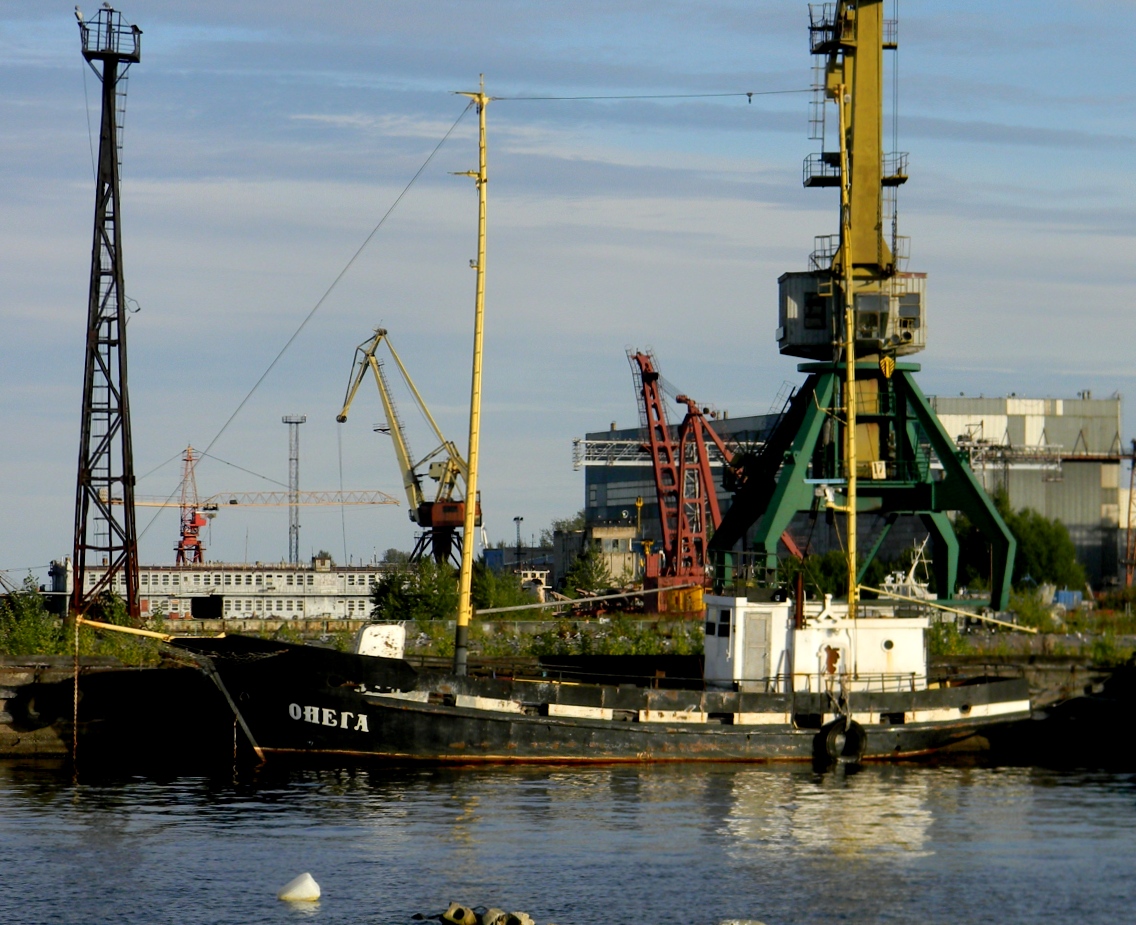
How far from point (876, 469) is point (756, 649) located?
18.7 metres

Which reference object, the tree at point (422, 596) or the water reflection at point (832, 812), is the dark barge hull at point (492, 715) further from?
the tree at point (422, 596)

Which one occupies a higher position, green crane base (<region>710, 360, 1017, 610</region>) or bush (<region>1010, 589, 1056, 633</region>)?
green crane base (<region>710, 360, 1017, 610</region>)

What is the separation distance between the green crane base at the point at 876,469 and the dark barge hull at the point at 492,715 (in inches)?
668

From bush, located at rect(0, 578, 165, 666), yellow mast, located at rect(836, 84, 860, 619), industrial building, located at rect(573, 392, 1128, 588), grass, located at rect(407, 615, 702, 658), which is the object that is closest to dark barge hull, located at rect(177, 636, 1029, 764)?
yellow mast, located at rect(836, 84, 860, 619)

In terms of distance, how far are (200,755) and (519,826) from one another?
16.9 m

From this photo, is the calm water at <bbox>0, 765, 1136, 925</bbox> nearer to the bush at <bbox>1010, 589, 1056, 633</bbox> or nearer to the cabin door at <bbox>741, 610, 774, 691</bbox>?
the cabin door at <bbox>741, 610, 774, 691</bbox>

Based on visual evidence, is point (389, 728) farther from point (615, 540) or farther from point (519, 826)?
point (615, 540)

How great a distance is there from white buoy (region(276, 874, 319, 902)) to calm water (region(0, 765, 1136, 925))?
0.35 meters

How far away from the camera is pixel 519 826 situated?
36.3m

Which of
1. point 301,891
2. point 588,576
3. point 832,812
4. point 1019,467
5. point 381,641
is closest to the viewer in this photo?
point 301,891

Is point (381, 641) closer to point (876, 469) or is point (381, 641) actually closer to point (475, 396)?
point (475, 396)

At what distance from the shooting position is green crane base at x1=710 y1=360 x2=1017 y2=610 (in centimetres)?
6456

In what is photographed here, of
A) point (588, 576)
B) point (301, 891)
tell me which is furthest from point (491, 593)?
point (301, 891)

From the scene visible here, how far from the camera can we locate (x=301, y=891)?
2977 cm
